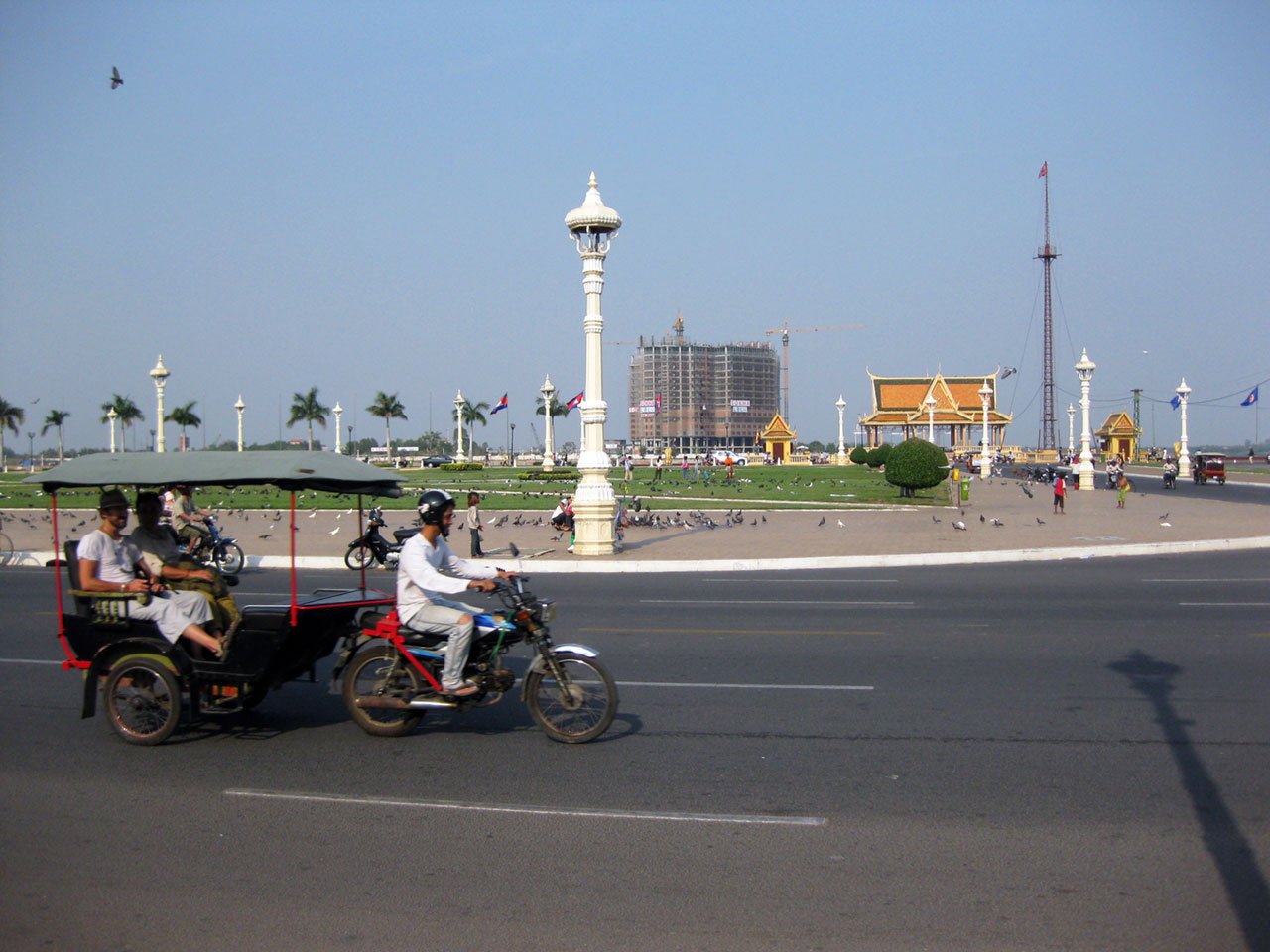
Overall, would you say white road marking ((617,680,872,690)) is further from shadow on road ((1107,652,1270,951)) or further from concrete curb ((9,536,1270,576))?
concrete curb ((9,536,1270,576))

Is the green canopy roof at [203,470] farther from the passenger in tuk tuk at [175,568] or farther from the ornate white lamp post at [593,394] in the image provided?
the ornate white lamp post at [593,394]

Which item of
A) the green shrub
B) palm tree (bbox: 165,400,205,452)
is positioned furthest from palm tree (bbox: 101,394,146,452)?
the green shrub

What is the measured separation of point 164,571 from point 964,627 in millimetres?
8479

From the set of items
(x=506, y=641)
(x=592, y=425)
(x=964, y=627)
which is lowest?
(x=964, y=627)

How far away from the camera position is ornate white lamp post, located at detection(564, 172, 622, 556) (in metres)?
20.7

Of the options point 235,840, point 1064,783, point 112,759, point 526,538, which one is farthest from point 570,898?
point 526,538

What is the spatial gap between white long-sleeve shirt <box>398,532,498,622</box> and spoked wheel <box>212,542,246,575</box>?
A: 12346 millimetres

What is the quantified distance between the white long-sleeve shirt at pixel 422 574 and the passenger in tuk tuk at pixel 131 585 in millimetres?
1235

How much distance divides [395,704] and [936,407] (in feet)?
337

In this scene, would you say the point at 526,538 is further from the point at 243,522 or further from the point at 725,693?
the point at 725,693

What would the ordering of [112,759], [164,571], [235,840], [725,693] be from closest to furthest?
[235,840]
[112,759]
[164,571]
[725,693]

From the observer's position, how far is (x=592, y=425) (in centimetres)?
2095

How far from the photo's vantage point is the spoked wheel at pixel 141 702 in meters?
7.12

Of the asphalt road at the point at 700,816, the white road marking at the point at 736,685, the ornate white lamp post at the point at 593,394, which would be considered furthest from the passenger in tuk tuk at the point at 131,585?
the ornate white lamp post at the point at 593,394
